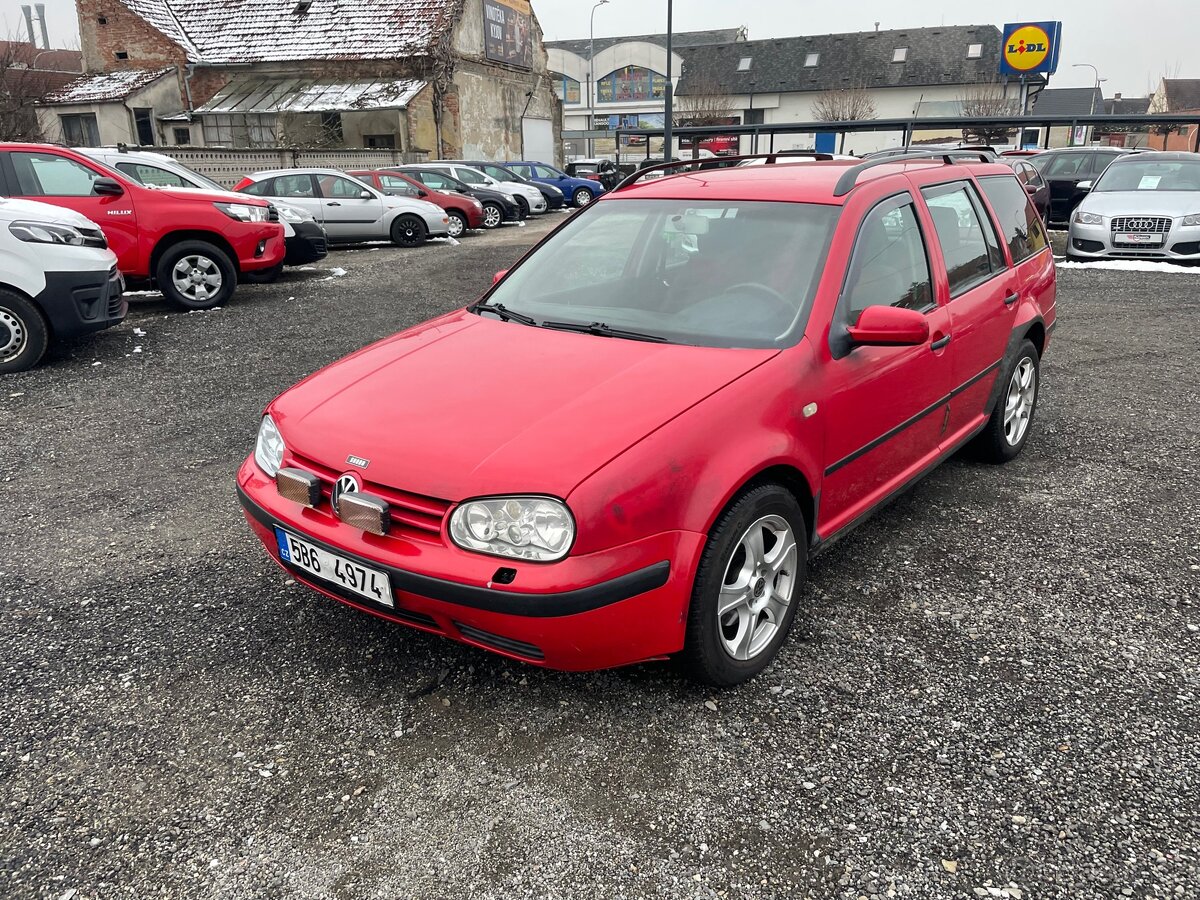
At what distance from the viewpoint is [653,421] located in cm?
258

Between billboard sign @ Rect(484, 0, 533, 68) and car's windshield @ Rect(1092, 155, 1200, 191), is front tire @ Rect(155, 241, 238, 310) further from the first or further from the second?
billboard sign @ Rect(484, 0, 533, 68)

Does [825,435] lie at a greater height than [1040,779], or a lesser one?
greater

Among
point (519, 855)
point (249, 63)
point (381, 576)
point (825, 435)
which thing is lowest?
point (519, 855)

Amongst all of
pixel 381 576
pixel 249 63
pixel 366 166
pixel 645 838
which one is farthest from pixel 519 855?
pixel 249 63

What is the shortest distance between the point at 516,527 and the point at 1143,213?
12485mm

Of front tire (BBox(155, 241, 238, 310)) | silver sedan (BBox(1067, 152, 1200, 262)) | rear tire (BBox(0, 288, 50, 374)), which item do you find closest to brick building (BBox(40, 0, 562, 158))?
front tire (BBox(155, 241, 238, 310))

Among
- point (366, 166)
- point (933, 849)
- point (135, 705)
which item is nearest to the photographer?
point (933, 849)

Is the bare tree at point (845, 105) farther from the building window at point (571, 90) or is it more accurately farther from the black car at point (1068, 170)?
the black car at point (1068, 170)

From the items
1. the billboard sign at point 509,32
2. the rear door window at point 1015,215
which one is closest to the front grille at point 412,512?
the rear door window at point 1015,215

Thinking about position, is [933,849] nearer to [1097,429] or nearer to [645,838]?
[645,838]

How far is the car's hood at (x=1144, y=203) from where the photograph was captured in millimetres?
11633

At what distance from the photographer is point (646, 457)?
2.47 metres

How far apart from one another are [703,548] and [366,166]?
28101 mm

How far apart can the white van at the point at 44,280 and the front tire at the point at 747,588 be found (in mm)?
6656
